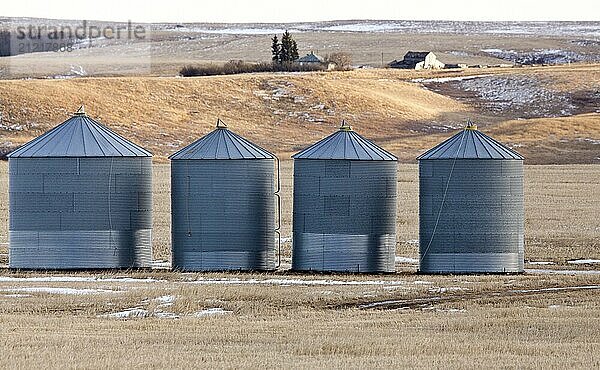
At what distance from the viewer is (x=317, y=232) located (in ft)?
116

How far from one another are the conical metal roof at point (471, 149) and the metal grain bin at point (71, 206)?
27.8ft

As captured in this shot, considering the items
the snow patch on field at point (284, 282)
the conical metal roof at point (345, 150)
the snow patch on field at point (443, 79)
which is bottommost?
the snow patch on field at point (284, 282)

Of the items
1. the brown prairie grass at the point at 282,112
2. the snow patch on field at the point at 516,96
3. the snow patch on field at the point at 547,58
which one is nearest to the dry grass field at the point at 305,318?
the brown prairie grass at the point at 282,112

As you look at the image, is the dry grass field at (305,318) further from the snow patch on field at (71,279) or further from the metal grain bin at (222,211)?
the metal grain bin at (222,211)

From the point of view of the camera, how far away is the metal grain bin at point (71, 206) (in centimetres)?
3541

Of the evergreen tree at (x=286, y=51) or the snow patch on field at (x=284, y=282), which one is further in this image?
the evergreen tree at (x=286, y=51)

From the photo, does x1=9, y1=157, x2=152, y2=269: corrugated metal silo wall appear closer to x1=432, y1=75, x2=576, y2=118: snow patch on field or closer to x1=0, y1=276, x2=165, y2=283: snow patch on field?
x1=0, y1=276, x2=165, y2=283: snow patch on field

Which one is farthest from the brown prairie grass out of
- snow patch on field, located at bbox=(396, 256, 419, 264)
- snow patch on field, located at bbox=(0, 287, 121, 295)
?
snow patch on field, located at bbox=(0, 287, 121, 295)

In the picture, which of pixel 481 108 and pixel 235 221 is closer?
pixel 235 221

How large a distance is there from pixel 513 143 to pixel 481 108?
26.6 m

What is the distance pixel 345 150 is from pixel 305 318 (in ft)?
34.7

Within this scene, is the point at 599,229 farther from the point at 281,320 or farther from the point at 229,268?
the point at 281,320

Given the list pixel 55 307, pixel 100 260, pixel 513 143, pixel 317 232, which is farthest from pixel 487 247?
pixel 513 143

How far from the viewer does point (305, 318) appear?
25953 mm
